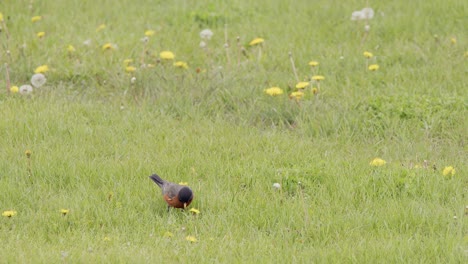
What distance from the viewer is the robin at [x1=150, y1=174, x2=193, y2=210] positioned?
4.97 m

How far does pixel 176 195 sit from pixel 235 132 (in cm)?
158

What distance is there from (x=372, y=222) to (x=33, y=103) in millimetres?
3280

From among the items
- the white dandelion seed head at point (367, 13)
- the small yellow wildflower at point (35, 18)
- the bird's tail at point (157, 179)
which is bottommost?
the bird's tail at point (157, 179)

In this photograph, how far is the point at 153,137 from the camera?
6.33 meters

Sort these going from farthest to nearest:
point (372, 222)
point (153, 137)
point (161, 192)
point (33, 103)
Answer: point (33, 103) < point (153, 137) < point (161, 192) < point (372, 222)

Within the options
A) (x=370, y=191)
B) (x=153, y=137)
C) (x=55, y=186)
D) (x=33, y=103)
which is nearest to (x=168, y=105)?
(x=153, y=137)

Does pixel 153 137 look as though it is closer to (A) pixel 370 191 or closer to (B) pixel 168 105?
(B) pixel 168 105

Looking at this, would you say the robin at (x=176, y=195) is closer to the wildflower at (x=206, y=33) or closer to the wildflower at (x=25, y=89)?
the wildflower at (x=25, y=89)

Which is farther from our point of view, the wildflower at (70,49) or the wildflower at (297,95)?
the wildflower at (70,49)

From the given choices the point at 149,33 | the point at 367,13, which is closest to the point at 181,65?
the point at 149,33

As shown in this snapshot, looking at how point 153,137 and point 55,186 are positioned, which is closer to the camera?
point 55,186

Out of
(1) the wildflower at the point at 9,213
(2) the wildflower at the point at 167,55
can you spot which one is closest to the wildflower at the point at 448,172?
(1) the wildflower at the point at 9,213

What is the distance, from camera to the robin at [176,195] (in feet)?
16.3

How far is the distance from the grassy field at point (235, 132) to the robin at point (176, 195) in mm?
97
